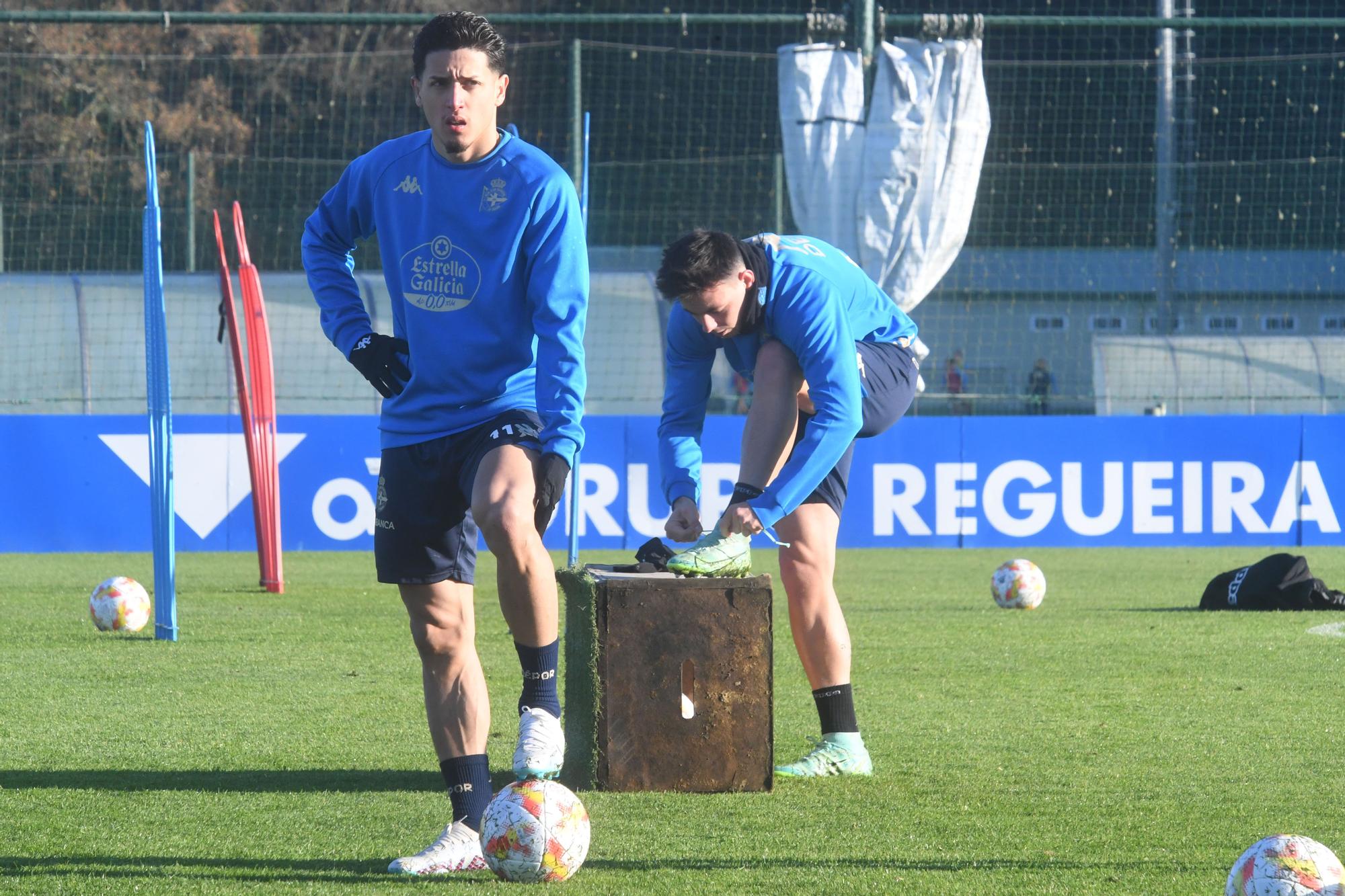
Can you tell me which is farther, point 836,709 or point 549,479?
point 836,709

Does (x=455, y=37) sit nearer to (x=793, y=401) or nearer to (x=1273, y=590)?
(x=793, y=401)

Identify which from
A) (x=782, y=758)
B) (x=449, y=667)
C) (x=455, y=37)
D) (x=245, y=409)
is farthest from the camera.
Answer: (x=245, y=409)

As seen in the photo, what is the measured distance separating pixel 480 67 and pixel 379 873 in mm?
1734

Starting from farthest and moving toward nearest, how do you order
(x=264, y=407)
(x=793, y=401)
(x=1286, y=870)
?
(x=264, y=407) → (x=793, y=401) → (x=1286, y=870)

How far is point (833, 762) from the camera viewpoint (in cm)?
457

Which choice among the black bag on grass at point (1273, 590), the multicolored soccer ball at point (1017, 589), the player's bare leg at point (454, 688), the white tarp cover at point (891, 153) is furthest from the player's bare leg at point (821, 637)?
the white tarp cover at point (891, 153)

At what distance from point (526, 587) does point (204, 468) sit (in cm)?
963

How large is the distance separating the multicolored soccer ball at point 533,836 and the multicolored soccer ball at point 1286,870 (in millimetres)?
1273

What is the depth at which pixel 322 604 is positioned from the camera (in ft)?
29.9

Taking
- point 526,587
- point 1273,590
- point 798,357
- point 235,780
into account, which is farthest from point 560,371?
point 1273,590

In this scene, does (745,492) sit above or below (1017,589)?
above

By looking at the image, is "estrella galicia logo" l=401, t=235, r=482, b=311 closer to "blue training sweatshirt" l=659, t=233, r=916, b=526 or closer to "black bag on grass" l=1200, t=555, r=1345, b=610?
"blue training sweatshirt" l=659, t=233, r=916, b=526

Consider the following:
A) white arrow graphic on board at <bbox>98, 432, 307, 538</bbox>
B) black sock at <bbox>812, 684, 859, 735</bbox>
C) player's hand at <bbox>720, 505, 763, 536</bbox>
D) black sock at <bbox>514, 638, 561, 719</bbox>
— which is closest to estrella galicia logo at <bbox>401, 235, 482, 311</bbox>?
black sock at <bbox>514, 638, 561, 719</bbox>

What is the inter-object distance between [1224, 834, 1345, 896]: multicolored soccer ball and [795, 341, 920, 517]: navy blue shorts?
1784 mm
